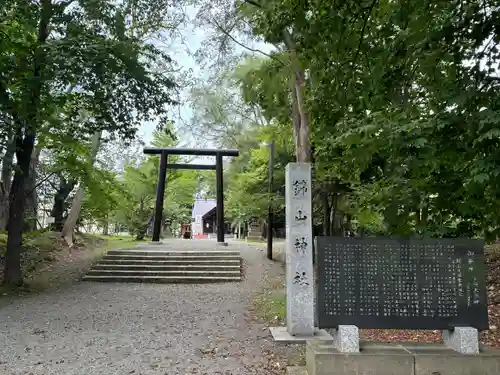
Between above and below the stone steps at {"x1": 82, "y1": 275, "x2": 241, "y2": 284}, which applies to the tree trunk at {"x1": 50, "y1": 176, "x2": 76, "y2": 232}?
above

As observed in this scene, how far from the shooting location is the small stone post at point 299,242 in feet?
20.7

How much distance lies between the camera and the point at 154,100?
9.84 metres

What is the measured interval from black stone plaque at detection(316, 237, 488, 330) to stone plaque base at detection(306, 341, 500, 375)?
0.28 m

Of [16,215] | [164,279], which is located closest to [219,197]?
[164,279]

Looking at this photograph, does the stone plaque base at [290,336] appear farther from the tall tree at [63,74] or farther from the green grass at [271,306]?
the tall tree at [63,74]

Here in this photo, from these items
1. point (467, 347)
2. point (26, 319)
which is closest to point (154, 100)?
point (26, 319)

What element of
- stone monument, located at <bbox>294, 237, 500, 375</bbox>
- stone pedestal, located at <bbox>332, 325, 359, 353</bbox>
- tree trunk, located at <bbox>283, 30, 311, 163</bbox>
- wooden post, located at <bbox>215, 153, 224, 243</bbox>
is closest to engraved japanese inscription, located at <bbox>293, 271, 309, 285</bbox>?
stone monument, located at <bbox>294, 237, 500, 375</bbox>

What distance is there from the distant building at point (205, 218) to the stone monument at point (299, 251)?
99.9 ft

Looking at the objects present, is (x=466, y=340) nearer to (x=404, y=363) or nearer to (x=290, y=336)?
(x=404, y=363)

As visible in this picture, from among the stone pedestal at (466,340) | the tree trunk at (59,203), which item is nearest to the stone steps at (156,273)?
the tree trunk at (59,203)

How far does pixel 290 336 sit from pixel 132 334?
7.78 feet

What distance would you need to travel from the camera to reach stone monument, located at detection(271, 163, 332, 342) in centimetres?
626

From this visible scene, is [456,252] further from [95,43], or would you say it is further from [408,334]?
[95,43]

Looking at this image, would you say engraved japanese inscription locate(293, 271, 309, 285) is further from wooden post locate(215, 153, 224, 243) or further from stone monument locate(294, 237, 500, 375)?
wooden post locate(215, 153, 224, 243)
